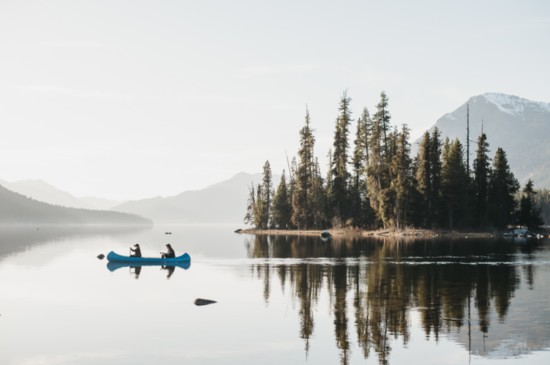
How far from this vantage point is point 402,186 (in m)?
119

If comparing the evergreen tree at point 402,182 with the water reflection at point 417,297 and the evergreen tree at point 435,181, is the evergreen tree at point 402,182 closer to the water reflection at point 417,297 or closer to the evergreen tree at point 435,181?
the evergreen tree at point 435,181

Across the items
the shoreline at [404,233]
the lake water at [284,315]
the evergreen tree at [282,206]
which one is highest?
the evergreen tree at [282,206]

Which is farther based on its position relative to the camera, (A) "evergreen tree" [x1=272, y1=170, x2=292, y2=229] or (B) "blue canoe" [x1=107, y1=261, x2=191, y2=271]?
(A) "evergreen tree" [x1=272, y1=170, x2=292, y2=229]

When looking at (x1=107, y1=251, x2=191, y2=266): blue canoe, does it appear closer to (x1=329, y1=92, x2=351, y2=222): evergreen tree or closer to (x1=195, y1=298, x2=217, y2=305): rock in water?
(x1=195, y1=298, x2=217, y2=305): rock in water

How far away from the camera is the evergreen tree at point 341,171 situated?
137m

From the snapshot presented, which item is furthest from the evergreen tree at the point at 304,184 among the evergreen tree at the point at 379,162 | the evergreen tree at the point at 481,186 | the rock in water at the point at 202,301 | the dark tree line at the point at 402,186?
the rock in water at the point at 202,301

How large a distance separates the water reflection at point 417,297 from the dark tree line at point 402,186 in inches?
2053

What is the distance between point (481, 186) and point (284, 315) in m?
101

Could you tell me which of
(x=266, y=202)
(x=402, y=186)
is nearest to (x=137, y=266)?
(x=402, y=186)

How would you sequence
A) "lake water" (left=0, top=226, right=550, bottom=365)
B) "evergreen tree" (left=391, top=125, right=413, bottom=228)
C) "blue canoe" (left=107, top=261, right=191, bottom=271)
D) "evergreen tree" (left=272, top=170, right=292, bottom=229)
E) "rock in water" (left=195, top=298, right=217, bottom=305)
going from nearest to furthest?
"lake water" (left=0, top=226, right=550, bottom=365)
"rock in water" (left=195, top=298, right=217, bottom=305)
"blue canoe" (left=107, top=261, right=191, bottom=271)
"evergreen tree" (left=391, top=125, right=413, bottom=228)
"evergreen tree" (left=272, top=170, right=292, bottom=229)

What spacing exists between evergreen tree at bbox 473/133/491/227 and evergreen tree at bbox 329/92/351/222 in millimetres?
25743

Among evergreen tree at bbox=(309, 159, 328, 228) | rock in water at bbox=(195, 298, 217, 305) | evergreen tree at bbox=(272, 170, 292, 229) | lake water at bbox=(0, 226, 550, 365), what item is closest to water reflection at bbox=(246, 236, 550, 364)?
lake water at bbox=(0, 226, 550, 365)

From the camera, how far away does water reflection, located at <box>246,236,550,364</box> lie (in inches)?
1065

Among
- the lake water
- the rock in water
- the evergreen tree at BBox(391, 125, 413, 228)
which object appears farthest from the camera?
the evergreen tree at BBox(391, 125, 413, 228)
